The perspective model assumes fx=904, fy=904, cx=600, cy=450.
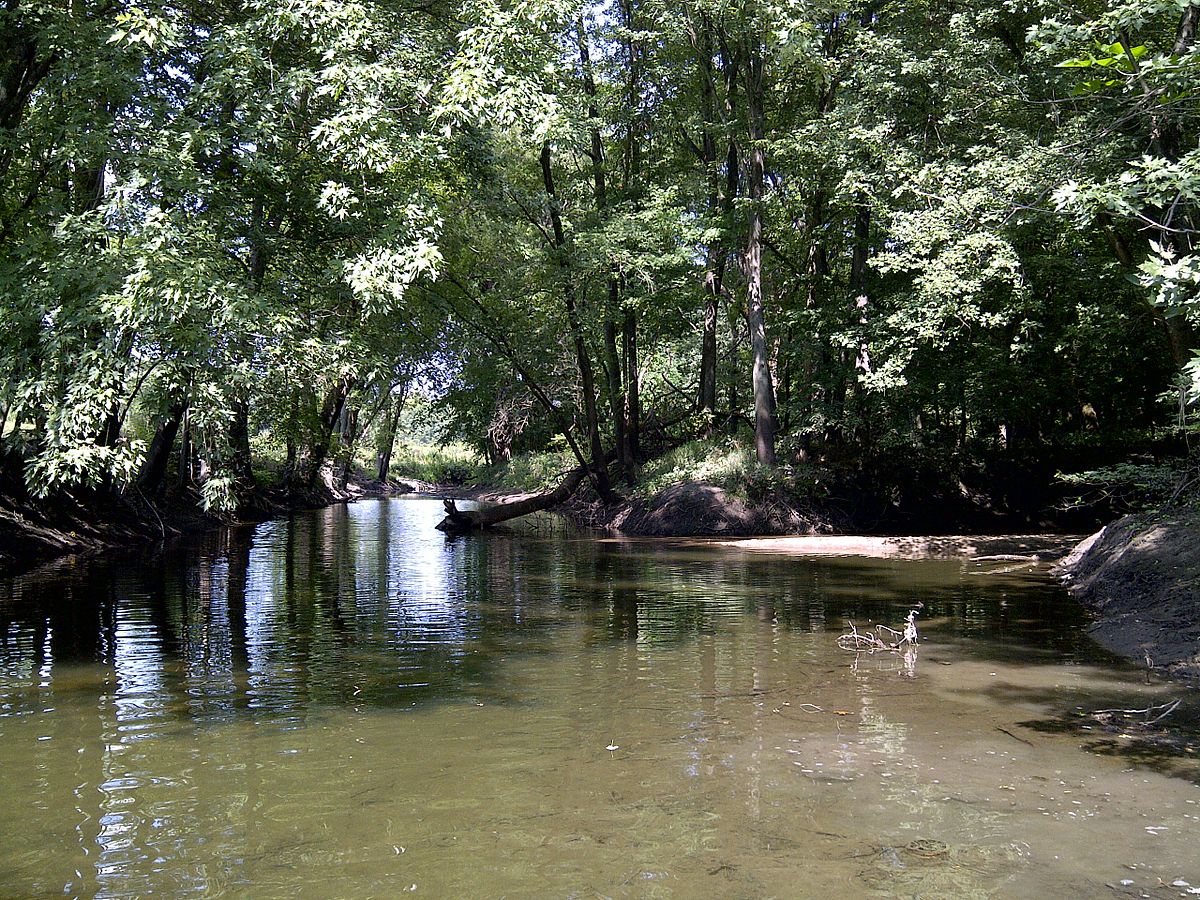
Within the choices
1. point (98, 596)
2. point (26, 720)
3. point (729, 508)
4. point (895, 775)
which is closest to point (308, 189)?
point (98, 596)

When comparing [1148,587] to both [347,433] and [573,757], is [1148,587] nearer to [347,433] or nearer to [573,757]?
[573,757]

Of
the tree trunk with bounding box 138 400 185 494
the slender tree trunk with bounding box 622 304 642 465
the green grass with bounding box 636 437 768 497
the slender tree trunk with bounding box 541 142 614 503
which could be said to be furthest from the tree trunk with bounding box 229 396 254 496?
the slender tree trunk with bounding box 622 304 642 465

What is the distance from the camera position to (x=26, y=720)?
6402 mm

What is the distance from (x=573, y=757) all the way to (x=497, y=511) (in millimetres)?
20511

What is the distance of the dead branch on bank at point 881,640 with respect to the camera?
8828mm

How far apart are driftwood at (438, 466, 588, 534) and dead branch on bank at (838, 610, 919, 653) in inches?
620

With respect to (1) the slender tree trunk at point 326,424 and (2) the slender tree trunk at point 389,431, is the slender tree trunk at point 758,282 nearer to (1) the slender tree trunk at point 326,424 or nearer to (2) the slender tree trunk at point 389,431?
(1) the slender tree trunk at point 326,424

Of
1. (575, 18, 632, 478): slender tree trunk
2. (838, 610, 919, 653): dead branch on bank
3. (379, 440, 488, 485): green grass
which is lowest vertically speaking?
(838, 610, 919, 653): dead branch on bank

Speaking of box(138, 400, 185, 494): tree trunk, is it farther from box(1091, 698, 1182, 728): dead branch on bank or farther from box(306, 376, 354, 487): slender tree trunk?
box(1091, 698, 1182, 728): dead branch on bank

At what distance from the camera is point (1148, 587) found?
→ 1056 cm

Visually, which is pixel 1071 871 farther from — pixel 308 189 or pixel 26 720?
pixel 308 189

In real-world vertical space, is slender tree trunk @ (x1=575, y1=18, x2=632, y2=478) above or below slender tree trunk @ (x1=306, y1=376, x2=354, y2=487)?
above

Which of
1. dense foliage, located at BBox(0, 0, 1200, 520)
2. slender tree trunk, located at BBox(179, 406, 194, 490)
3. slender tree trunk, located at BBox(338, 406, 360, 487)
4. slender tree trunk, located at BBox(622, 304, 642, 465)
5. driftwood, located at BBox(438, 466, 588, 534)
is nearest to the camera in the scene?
dense foliage, located at BBox(0, 0, 1200, 520)

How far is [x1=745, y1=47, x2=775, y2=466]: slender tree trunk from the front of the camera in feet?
76.8
